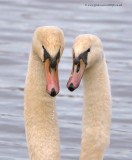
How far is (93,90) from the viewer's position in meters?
9.17

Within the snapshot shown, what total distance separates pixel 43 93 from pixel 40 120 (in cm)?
31

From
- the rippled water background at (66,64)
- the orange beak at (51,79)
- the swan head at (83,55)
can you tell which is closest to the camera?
the orange beak at (51,79)

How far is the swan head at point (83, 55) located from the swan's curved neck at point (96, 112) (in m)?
0.13

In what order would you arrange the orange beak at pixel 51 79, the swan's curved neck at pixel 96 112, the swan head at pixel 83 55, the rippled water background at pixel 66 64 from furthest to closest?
the rippled water background at pixel 66 64 < the swan's curved neck at pixel 96 112 < the swan head at pixel 83 55 < the orange beak at pixel 51 79

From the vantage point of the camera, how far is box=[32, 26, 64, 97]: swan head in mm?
8633

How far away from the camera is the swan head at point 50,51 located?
340 inches

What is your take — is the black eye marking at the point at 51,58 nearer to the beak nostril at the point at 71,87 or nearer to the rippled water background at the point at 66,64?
the beak nostril at the point at 71,87

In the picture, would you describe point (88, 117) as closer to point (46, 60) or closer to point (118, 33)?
point (46, 60)

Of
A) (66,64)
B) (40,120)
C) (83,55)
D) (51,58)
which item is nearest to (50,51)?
(51,58)

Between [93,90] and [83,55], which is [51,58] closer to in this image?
[83,55]

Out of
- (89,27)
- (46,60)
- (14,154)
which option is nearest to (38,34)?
(46,60)

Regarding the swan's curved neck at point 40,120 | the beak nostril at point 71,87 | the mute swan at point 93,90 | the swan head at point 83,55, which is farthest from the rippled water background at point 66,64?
the beak nostril at point 71,87

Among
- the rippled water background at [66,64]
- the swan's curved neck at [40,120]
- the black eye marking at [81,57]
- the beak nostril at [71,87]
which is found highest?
the black eye marking at [81,57]

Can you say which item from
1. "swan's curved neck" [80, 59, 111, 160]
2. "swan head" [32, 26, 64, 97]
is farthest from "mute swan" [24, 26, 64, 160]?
"swan's curved neck" [80, 59, 111, 160]
